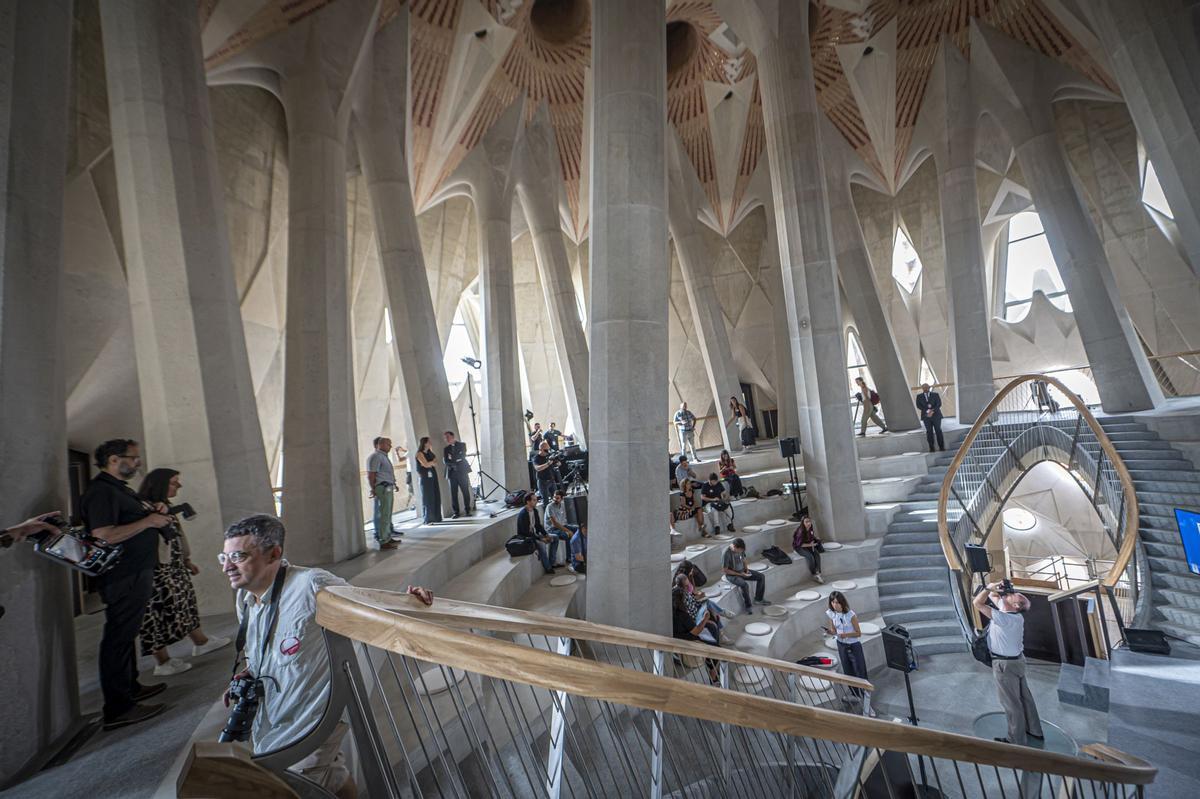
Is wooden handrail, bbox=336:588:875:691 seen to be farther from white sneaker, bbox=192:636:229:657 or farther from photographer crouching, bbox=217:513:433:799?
white sneaker, bbox=192:636:229:657

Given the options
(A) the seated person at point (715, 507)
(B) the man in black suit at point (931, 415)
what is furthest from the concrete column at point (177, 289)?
(B) the man in black suit at point (931, 415)

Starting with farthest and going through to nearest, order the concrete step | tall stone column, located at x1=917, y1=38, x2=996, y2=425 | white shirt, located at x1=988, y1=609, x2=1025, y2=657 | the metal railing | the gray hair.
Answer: tall stone column, located at x1=917, y1=38, x2=996, y2=425
the concrete step
the metal railing
white shirt, located at x1=988, y1=609, x2=1025, y2=657
the gray hair

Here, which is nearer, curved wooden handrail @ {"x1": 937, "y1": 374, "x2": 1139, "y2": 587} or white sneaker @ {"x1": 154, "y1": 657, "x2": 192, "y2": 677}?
white sneaker @ {"x1": 154, "y1": 657, "x2": 192, "y2": 677}

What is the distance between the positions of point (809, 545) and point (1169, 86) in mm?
8928

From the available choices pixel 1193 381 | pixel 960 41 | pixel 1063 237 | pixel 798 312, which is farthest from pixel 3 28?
pixel 1193 381

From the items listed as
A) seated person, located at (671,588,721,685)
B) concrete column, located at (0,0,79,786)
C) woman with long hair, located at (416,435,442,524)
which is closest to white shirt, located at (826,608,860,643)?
seated person, located at (671,588,721,685)

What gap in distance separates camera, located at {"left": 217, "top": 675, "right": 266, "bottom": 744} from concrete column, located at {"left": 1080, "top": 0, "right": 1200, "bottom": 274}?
478 inches

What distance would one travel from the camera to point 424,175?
1302 centimetres

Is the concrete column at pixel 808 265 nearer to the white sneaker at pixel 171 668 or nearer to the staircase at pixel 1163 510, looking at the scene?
the staircase at pixel 1163 510

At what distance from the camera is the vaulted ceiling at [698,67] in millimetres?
11523

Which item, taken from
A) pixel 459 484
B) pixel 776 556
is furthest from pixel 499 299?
pixel 776 556

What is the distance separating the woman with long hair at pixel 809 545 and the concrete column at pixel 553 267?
279 inches

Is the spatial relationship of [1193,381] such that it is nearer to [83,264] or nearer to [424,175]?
[424,175]

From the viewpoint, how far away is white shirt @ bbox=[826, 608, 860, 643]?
20.3 ft
